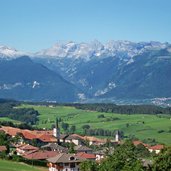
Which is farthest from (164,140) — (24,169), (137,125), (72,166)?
(24,169)

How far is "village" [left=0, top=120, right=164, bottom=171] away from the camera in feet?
284

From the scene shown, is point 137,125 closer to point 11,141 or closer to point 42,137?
point 42,137

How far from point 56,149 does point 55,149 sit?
0.21 m

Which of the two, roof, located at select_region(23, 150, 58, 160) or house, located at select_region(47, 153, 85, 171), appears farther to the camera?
roof, located at select_region(23, 150, 58, 160)

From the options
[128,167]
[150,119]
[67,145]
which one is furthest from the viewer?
[150,119]

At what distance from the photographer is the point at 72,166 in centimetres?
8656

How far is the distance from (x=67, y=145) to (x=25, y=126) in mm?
30313

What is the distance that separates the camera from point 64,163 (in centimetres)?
8588

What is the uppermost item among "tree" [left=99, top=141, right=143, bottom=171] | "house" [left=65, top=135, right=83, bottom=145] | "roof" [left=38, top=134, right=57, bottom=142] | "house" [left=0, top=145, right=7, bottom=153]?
"tree" [left=99, top=141, right=143, bottom=171]

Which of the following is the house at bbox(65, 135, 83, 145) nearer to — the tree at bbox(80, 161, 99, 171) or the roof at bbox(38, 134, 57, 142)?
the roof at bbox(38, 134, 57, 142)

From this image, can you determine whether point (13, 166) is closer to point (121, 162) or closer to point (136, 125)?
point (121, 162)

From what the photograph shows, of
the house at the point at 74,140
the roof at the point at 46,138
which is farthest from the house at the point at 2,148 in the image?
the house at the point at 74,140

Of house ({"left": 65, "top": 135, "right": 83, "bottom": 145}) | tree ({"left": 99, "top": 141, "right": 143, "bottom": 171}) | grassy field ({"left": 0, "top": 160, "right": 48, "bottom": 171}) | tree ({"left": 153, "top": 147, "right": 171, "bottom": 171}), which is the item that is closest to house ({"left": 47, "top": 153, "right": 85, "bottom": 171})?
grassy field ({"left": 0, "top": 160, "right": 48, "bottom": 171})

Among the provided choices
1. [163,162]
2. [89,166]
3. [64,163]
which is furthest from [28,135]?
[163,162]
